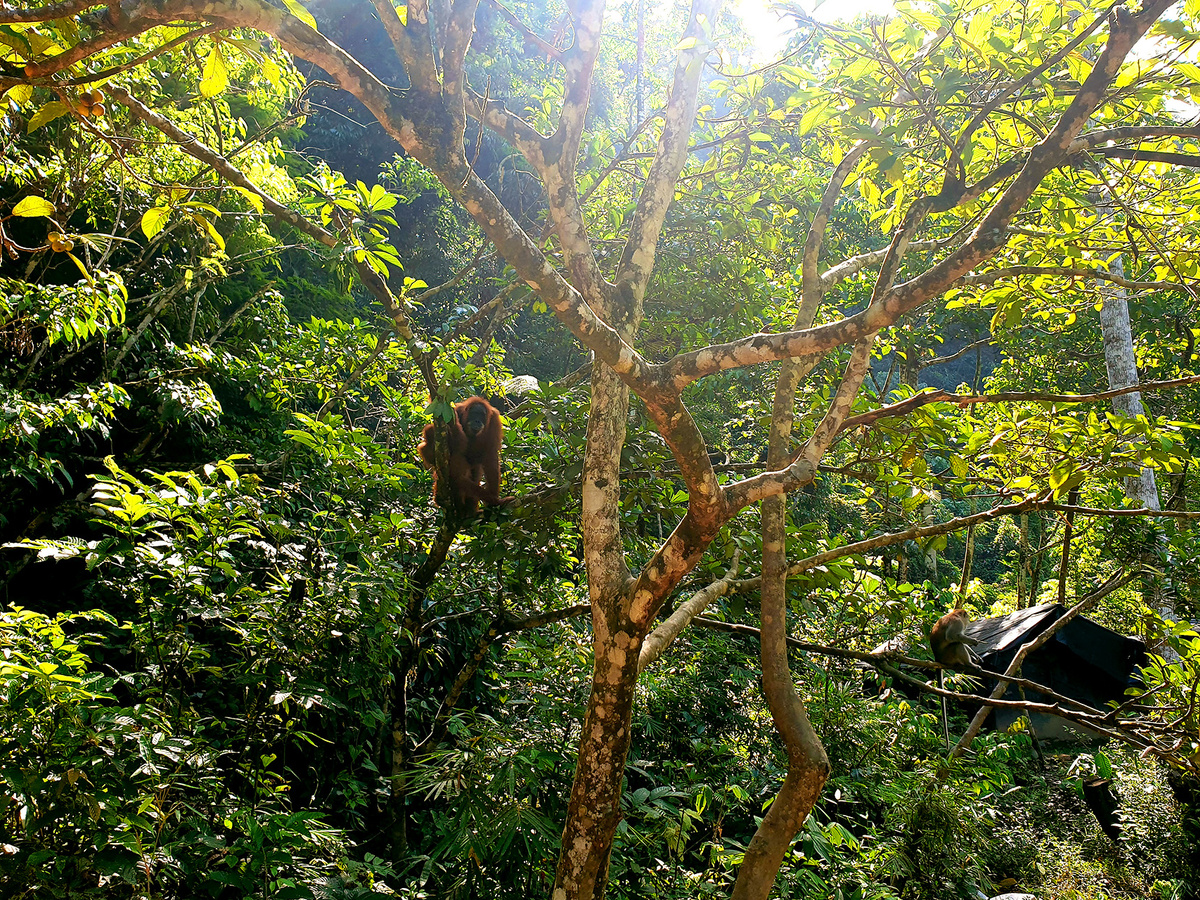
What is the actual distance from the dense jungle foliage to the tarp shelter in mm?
926

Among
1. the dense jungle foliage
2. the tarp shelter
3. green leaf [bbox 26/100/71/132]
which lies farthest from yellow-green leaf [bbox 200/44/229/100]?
the tarp shelter

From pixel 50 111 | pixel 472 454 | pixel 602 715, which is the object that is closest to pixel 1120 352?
pixel 472 454

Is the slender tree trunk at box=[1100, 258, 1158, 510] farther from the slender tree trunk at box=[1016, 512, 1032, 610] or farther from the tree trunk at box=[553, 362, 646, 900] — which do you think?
the tree trunk at box=[553, 362, 646, 900]

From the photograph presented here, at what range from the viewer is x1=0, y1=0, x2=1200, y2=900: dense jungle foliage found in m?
1.95

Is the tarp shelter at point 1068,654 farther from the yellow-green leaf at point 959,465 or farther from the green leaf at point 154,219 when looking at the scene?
the green leaf at point 154,219

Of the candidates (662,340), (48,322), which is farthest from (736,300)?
(48,322)

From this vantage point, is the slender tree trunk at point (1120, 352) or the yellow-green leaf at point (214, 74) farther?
the slender tree trunk at point (1120, 352)

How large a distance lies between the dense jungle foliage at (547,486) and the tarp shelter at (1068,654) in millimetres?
926

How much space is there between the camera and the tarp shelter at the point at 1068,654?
7082 millimetres

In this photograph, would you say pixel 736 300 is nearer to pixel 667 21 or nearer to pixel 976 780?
pixel 976 780

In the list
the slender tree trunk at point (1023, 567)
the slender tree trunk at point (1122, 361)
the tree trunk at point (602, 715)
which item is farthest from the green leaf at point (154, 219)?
the slender tree trunk at point (1023, 567)

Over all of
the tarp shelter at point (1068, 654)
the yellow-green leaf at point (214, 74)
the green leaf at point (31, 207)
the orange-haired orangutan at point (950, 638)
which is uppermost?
the tarp shelter at point (1068, 654)

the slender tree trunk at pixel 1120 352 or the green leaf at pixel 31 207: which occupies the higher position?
the slender tree trunk at pixel 1120 352

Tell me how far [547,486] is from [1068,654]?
7003 millimetres
